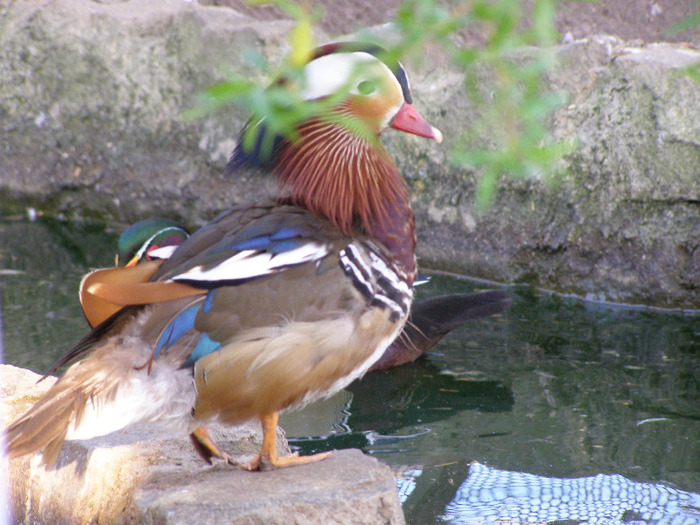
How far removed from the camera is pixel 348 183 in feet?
5.94

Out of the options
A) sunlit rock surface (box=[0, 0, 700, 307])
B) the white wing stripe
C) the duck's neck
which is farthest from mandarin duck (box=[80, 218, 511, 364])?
the white wing stripe

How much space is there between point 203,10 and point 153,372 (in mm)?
3188

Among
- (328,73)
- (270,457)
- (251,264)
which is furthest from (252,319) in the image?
(328,73)

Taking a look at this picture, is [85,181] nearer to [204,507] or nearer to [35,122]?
[35,122]

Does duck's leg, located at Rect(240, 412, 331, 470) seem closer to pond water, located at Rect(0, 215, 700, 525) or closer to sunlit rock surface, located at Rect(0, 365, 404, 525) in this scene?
sunlit rock surface, located at Rect(0, 365, 404, 525)

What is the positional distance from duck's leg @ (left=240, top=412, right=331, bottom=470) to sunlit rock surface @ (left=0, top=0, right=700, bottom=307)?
1.84 m

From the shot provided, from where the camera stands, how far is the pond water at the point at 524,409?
212 centimetres

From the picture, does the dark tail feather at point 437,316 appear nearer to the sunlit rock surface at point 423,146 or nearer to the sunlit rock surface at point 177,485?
the sunlit rock surface at point 423,146

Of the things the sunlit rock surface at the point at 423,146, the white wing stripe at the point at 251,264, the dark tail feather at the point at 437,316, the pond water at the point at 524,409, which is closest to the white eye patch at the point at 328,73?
the white wing stripe at the point at 251,264

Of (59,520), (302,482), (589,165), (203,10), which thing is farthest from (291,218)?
(203,10)

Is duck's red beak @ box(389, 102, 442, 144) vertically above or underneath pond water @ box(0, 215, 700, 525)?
above

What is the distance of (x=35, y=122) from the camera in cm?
452

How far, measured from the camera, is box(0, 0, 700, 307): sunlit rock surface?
345cm

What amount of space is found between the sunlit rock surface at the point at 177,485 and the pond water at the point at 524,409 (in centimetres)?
37
